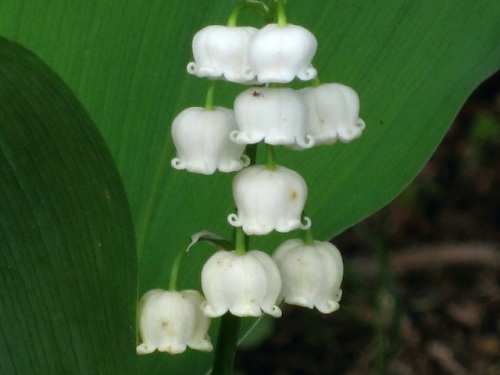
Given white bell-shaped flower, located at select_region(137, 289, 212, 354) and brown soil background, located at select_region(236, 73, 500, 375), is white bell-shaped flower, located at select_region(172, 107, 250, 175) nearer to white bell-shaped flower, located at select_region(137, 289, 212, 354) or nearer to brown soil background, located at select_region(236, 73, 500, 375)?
white bell-shaped flower, located at select_region(137, 289, 212, 354)

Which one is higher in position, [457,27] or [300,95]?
[457,27]

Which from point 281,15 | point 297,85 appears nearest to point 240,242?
point 281,15

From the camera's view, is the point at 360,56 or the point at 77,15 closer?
the point at 77,15

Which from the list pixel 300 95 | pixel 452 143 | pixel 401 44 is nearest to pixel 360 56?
pixel 401 44

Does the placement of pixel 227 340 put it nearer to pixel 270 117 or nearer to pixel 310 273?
pixel 310 273

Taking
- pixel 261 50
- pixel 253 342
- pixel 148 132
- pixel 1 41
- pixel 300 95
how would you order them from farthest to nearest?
1. pixel 253 342
2. pixel 148 132
3. pixel 300 95
4. pixel 261 50
5. pixel 1 41

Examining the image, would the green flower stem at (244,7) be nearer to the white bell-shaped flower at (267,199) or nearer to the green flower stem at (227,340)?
the white bell-shaped flower at (267,199)

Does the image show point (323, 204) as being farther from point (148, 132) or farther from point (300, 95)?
point (300, 95)
